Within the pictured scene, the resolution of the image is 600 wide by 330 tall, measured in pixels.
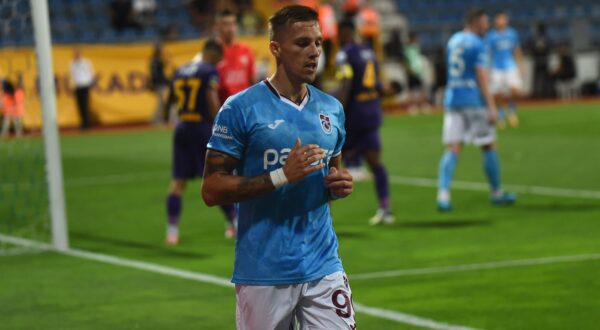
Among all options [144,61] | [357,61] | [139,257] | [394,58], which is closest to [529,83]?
[394,58]

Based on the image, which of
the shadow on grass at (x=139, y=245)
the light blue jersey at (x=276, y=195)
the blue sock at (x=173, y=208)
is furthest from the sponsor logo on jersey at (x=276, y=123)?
the blue sock at (x=173, y=208)

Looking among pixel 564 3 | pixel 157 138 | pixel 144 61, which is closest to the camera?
pixel 157 138

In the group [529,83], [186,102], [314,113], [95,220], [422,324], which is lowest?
[529,83]

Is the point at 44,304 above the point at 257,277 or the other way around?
the other way around

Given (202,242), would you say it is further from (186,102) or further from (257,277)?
(257,277)

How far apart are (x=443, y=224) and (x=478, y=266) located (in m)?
2.68

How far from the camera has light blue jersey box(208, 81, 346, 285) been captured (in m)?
5.22

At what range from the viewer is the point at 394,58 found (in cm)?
3734

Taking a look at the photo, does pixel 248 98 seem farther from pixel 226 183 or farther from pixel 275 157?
pixel 226 183

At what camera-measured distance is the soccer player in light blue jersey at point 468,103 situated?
1410cm

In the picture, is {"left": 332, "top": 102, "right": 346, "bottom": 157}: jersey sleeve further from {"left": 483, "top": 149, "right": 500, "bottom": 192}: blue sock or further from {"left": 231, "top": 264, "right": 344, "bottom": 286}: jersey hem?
{"left": 483, "top": 149, "right": 500, "bottom": 192}: blue sock

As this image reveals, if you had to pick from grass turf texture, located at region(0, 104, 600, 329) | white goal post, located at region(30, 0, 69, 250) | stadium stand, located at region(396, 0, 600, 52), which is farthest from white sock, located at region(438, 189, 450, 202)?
stadium stand, located at region(396, 0, 600, 52)

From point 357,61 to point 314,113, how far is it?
8658 millimetres

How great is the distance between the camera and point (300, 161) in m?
5.03
